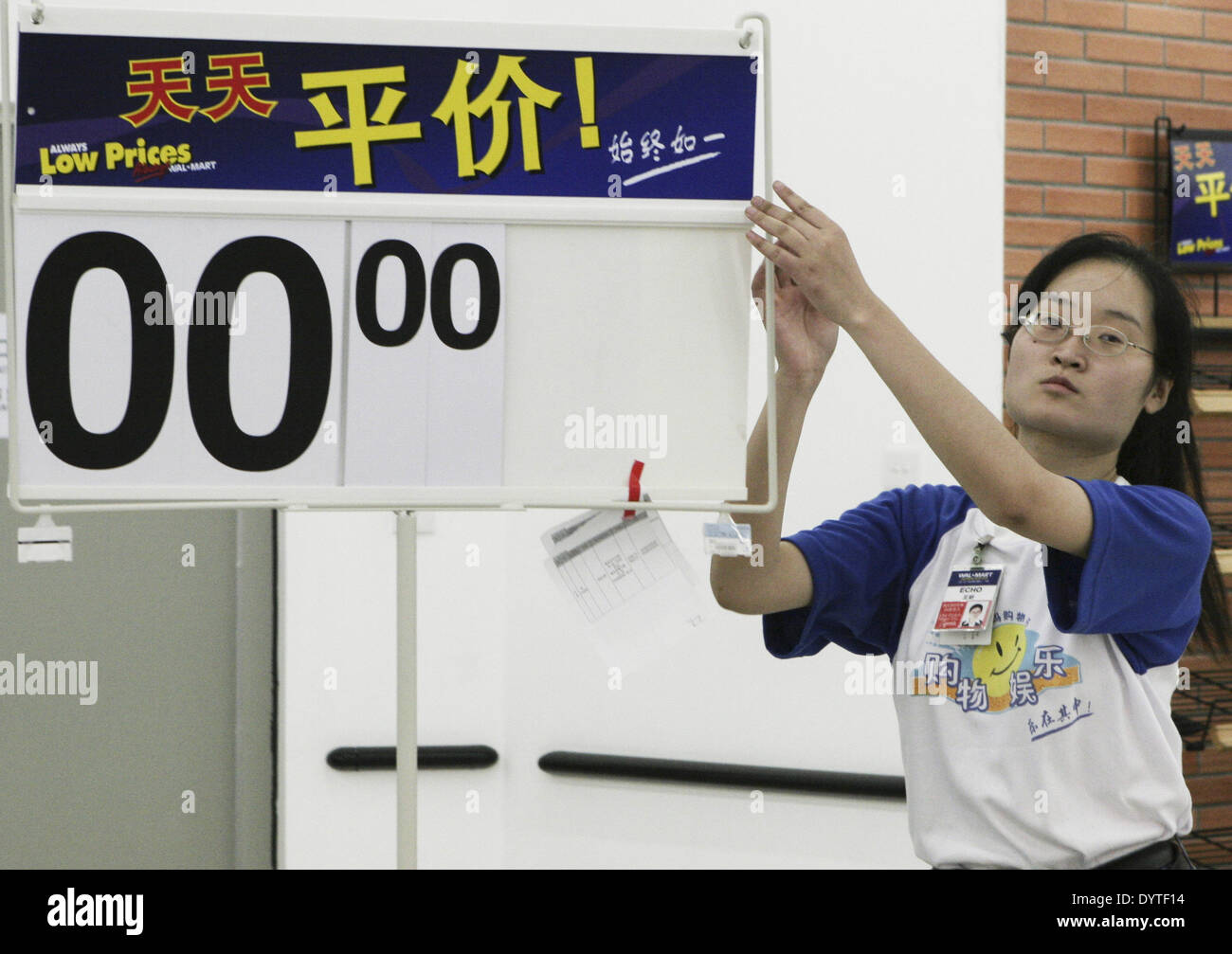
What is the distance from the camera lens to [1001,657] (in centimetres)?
128

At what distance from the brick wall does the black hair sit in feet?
4.05

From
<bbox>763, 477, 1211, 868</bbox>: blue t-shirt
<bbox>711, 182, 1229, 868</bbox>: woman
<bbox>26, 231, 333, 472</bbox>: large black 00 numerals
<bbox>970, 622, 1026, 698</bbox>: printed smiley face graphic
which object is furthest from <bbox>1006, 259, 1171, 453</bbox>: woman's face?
<bbox>26, 231, 333, 472</bbox>: large black 00 numerals

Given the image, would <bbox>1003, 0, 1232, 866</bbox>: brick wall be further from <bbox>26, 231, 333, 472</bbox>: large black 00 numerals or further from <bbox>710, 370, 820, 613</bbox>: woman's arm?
<bbox>26, 231, 333, 472</bbox>: large black 00 numerals

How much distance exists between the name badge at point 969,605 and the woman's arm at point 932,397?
0.15 m

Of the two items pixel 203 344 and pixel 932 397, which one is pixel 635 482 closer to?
pixel 932 397

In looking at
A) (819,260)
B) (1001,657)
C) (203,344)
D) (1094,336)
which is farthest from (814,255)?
(203,344)

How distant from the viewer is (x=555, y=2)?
2.36 metres

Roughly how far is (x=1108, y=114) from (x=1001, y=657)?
1951 mm

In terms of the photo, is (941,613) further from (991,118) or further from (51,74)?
(991,118)

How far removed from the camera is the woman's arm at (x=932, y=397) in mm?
1106

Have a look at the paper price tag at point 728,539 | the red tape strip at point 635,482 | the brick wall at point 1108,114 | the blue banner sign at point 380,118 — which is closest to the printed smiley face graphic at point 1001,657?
the paper price tag at point 728,539

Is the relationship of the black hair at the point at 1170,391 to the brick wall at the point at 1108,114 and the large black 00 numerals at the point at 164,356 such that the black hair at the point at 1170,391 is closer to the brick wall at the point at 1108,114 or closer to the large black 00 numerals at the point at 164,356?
the large black 00 numerals at the point at 164,356

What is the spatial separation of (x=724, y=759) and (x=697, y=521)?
0.51 metres
